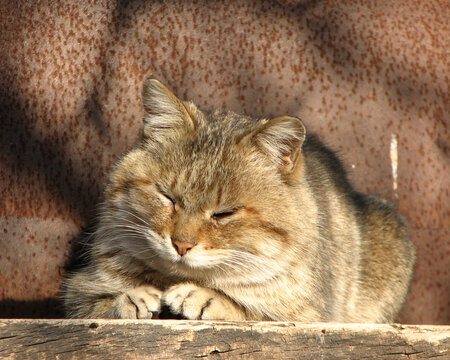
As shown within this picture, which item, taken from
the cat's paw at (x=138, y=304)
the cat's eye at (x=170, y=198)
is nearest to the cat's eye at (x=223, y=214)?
the cat's eye at (x=170, y=198)

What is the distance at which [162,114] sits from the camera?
119 inches

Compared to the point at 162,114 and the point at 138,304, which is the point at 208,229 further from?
the point at 162,114

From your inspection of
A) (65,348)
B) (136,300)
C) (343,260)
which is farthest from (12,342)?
(343,260)

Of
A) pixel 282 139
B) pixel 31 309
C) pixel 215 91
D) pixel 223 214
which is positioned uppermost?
pixel 215 91

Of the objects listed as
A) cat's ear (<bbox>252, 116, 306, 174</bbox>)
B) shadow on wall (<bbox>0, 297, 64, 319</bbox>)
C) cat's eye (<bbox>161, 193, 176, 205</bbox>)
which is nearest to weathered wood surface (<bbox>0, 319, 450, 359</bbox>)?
cat's eye (<bbox>161, 193, 176, 205</bbox>)

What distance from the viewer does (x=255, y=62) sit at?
3752 mm

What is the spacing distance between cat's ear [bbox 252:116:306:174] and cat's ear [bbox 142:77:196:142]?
1.24 feet

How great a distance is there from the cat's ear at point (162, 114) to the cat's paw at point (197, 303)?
0.79 metres

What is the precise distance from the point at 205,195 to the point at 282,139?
0.45m

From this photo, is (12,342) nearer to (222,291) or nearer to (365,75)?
(222,291)

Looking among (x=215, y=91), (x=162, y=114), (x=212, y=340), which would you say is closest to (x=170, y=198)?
(x=162, y=114)

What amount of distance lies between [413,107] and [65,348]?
2796 millimetres

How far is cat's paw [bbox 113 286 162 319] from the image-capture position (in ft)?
8.39

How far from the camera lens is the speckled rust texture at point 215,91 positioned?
137 inches
